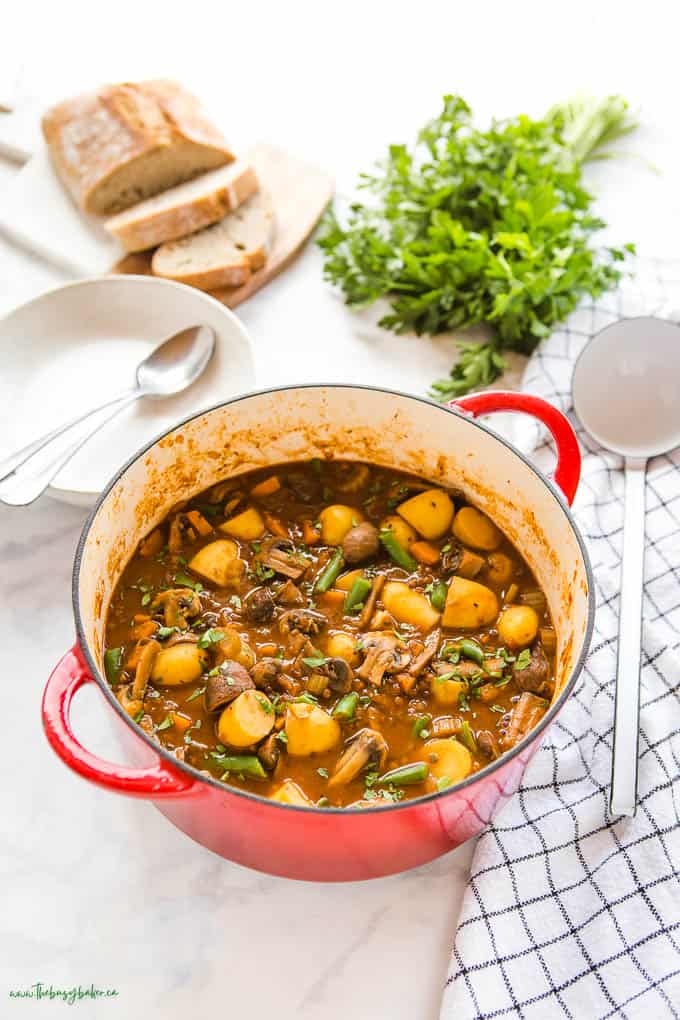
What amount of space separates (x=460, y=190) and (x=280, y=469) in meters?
1.08

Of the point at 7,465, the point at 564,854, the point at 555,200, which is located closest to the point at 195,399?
the point at 7,465

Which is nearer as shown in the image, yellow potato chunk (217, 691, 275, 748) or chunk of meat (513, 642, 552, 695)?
yellow potato chunk (217, 691, 275, 748)

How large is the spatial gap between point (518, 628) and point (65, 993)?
3.30ft

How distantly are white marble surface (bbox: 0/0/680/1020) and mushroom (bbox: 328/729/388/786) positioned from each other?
25cm

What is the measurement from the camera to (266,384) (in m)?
2.62

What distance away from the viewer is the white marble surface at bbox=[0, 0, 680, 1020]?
1.71 metres

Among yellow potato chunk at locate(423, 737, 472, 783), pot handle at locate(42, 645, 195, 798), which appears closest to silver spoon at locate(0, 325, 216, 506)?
pot handle at locate(42, 645, 195, 798)

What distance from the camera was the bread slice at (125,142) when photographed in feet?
9.48

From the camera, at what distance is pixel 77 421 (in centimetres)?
225

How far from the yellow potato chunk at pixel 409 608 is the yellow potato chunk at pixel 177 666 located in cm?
38

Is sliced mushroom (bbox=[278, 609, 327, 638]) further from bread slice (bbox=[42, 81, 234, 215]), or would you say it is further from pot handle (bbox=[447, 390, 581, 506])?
bread slice (bbox=[42, 81, 234, 215])

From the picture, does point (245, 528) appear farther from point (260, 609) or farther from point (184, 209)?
point (184, 209)

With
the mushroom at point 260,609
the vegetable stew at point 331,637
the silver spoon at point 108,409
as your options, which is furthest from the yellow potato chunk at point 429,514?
the silver spoon at point 108,409

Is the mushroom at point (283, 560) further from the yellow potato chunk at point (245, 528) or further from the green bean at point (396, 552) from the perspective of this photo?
the green bean at point (396, 552)
